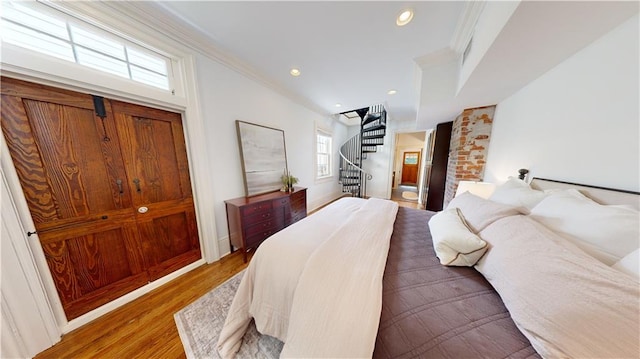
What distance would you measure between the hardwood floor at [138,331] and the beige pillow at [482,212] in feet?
7.26

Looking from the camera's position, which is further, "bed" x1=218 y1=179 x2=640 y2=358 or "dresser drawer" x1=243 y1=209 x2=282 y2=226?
"dresser drawer" x1=243 y1=209 x2=282 y2=226

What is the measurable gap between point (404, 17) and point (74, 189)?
9.94ft

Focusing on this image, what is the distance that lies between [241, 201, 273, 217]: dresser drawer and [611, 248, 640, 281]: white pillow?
252 cm

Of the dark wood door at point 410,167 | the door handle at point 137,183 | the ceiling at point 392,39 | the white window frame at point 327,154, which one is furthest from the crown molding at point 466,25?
the dark wood door at point 410,167

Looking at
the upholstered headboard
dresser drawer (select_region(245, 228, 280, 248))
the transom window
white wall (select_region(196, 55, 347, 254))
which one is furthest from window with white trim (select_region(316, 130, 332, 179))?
the upholstered headboard

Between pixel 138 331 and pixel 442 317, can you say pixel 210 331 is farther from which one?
pixel 442 317

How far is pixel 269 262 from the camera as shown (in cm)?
106

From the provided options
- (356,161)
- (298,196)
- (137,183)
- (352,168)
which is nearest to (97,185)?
(137,183)

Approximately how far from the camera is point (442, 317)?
697 millimetres

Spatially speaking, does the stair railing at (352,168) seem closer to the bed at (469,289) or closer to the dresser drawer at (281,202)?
the dresser drawer at (281,202)

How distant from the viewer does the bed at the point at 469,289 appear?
0.55m

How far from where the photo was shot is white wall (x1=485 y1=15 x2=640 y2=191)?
876 millimetres

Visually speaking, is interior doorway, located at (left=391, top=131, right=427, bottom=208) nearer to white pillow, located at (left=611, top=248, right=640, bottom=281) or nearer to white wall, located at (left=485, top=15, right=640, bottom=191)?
white wall, located at (left=485, top=15, right=640, bottom=191)

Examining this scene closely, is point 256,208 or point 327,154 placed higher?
point 327,154
